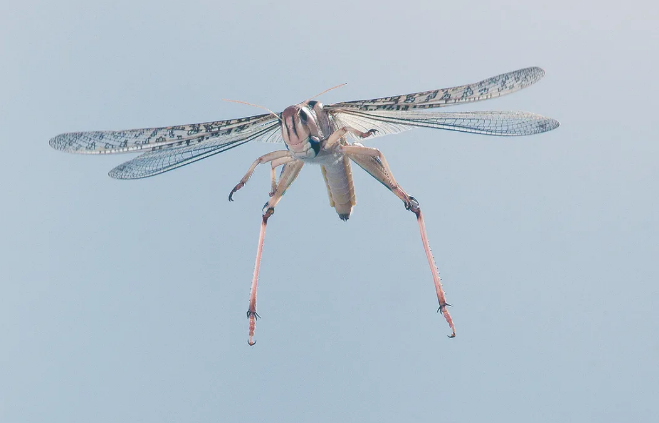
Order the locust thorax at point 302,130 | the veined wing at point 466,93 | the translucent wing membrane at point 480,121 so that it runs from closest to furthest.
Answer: the veined wing at point 466,93 < the locust thorax at point 302,130 < the translucent wing membrane at point 480,121

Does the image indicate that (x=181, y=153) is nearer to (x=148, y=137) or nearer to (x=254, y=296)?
(x=148, y=137)

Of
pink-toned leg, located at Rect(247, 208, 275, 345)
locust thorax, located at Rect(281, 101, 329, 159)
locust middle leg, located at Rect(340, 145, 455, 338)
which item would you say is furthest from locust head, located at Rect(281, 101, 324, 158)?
pink-toned leg, located at Rect(247, 208, 275, 345)

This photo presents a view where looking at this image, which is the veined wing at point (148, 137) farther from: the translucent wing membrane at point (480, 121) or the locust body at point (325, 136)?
the translucent wing membrane at point (480, 121)

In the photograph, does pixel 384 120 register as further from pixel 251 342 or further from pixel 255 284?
pixel 251 342

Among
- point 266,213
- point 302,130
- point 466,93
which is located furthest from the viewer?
point 266,213

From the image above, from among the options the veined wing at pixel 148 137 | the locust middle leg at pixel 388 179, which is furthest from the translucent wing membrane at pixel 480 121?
the veined wing at pixel 148 137

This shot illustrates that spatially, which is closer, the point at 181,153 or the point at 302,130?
the point at 302,130

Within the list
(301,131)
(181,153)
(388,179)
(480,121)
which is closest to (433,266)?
(388,179)
